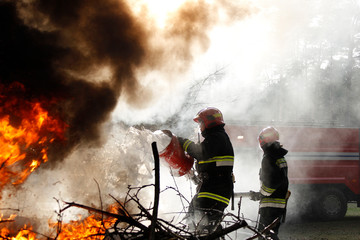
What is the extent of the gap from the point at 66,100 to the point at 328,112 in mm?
15569

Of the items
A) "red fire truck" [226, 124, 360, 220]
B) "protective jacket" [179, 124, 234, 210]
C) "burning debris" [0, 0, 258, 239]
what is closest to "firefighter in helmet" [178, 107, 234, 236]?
"protective jacket" [179, 124, 234, 210]

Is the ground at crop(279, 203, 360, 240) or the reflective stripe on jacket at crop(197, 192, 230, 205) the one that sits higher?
Result: the ground at crop(279, 203, 360, 240)

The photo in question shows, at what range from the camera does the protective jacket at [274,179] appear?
190 inches

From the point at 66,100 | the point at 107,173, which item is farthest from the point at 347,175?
the point at 66,100

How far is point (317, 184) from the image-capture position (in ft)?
30.8

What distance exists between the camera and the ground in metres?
7.28

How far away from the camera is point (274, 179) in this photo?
4.83 m

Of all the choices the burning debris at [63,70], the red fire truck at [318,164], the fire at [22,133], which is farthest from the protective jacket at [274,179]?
the red fire truck at [318,164]

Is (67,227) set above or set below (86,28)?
below

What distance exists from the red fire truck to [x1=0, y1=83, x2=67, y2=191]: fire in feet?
19.8

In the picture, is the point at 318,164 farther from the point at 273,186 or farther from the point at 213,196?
the point at 213,196

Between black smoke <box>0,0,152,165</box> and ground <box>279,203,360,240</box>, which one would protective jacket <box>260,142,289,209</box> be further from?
ground <box>279,203,360,240</box>

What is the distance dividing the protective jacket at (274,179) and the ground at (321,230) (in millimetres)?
2690

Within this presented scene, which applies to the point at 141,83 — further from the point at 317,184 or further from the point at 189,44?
the point at 317,184
